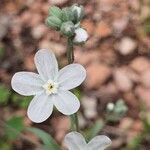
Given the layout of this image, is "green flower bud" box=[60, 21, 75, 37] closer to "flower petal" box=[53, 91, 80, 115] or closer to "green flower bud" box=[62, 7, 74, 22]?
"green flower bud" box=[62, 7, 74, 22]

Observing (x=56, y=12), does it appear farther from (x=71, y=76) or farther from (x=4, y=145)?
(x=4, y=145)

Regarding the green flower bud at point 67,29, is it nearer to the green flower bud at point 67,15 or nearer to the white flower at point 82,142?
the green flower bud at point 67,15

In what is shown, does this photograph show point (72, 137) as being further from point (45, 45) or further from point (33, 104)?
point (45, 45)

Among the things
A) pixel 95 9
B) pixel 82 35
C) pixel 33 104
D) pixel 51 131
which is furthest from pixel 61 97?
pixel 95 9

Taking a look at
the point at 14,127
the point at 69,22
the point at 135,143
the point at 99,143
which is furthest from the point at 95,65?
the point at 69,22

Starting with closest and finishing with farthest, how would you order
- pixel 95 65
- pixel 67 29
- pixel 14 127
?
pixel 67 29 → pixel 14 127 → pixel 95 65
